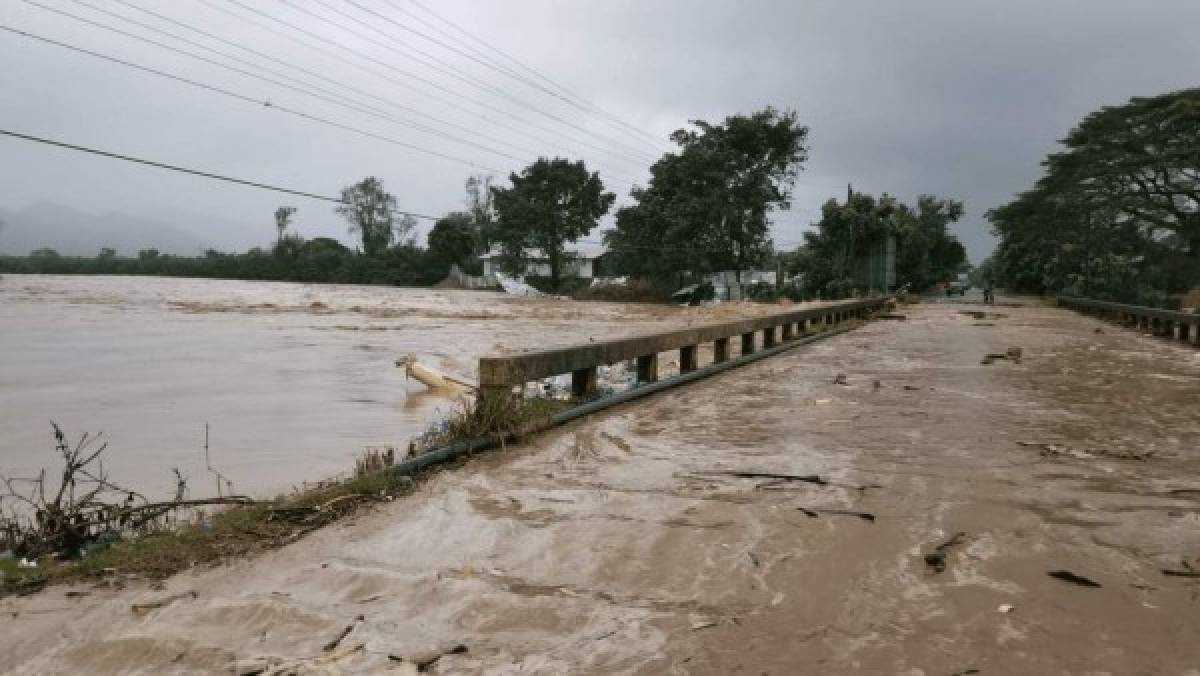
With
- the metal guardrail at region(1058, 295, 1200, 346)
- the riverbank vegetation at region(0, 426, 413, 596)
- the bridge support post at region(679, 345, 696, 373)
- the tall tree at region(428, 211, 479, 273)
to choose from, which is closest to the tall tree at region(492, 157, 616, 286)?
the tall tree at region(428, 211, 479, 273)

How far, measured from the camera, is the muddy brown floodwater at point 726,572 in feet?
9.78

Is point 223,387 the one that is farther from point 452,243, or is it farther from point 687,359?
point 452,243

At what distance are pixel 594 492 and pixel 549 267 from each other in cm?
6645

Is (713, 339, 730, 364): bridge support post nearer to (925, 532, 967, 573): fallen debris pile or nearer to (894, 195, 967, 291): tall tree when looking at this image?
(925, 532, 967, 573): fallen debris pile

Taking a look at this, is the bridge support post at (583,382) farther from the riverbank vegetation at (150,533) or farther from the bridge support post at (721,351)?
the bridge support post at (721,351)

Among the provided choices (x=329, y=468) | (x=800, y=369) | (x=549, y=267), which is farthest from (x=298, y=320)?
(x=549, y=267)

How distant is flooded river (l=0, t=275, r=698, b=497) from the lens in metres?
7.35

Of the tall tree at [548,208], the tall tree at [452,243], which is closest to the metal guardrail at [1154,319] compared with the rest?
the tall tree at [548,208]

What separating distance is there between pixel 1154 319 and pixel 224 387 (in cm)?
2326

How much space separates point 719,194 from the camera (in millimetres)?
49875

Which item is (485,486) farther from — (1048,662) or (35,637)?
(1048,662)

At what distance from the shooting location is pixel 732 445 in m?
6.69

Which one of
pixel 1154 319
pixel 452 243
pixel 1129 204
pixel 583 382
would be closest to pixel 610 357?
pixel 583 382

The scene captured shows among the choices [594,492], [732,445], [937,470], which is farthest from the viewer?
[732,445]
